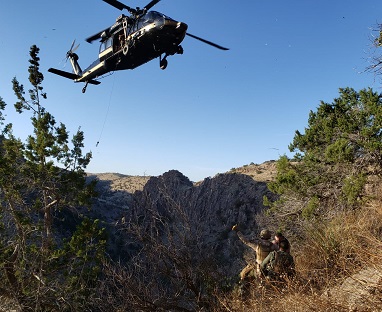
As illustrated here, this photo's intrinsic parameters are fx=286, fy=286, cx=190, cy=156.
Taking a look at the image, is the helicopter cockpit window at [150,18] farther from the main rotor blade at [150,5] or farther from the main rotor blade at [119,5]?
the main rotor blade at [119,5]

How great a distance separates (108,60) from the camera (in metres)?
10.6

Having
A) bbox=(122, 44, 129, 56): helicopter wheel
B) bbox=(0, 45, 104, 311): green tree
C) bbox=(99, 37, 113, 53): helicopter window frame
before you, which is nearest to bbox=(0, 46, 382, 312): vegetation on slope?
bbox=(0, 45, 104, 311): green tree

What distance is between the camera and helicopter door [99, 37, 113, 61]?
10.3m

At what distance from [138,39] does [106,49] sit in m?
2.18

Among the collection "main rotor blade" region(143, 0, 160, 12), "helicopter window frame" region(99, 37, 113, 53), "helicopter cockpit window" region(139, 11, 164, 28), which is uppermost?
"main rotor blade" region(143, 0, 160, 12)

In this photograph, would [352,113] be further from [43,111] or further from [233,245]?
[233,245]

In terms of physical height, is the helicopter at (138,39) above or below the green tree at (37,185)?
above

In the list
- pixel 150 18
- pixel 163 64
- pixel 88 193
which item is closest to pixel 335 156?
pixel 163 64

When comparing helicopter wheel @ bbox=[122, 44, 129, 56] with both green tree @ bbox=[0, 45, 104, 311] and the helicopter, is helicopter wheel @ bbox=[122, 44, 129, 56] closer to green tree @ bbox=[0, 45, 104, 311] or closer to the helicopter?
the helicopter

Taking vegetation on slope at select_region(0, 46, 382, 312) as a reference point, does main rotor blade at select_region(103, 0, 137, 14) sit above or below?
above

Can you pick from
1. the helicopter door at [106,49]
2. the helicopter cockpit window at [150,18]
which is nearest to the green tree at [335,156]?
the helicopter cockpit window at [150,18]

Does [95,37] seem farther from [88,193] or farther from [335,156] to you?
[335,156]

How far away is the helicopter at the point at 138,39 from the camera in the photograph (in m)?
8.57

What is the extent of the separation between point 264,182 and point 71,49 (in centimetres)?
4918
